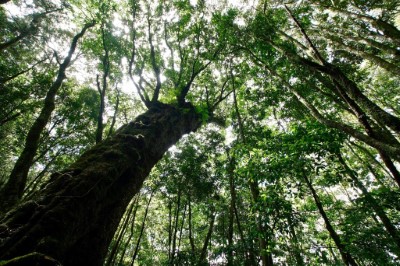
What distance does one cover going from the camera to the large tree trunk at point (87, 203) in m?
2.61

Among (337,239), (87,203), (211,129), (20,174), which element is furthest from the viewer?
(211,129)

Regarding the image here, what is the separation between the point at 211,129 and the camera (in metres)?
13.8

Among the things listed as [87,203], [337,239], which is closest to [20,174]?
→ [87,203]

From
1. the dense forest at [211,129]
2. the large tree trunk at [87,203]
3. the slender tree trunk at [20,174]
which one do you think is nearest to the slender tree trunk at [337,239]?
the dense forest at [211,129]

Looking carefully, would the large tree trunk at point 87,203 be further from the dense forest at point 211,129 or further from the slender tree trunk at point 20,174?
the slender tree trunk at point 20,174

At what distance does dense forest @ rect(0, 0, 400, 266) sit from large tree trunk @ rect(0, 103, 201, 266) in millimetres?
20

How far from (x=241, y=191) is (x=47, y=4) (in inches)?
564

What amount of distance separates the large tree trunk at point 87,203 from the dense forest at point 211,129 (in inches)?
0.8

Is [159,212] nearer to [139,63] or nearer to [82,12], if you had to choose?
[139,63]

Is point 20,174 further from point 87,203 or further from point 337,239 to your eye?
point 337,239

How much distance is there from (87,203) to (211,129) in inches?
422

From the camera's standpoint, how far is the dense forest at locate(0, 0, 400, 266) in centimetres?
389

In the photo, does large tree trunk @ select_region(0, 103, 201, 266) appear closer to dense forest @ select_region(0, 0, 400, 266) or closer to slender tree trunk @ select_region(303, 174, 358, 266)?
dense forest @ select_region(0, 0, 400, 266)

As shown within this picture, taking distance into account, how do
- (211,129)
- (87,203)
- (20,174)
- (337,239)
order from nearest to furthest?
(87,203) < (20,174) < (337,239) < (211,129)
